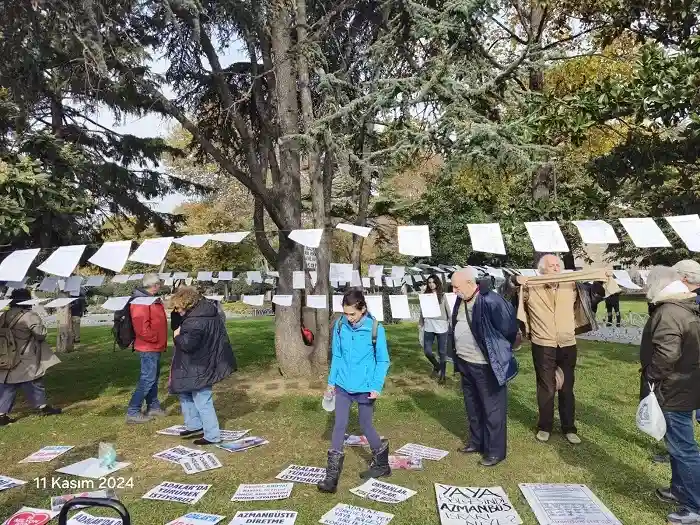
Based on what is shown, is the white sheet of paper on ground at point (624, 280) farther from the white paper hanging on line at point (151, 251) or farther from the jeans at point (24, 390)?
the jeans at point (24, 390)

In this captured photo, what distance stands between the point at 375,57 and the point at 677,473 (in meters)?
6.99

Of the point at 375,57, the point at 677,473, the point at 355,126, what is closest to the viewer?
the point at 677,473

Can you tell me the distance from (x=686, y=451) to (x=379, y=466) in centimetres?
226

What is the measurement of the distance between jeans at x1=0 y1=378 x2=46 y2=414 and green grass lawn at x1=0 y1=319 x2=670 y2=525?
0.24m

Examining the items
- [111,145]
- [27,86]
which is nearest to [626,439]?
[27,86]

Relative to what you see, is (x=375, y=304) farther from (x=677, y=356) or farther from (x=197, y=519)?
(x=677, y=356)

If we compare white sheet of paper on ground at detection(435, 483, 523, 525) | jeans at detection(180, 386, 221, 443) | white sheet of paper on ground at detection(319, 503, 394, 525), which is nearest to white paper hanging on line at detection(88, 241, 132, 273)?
jeans at detection(180, 386, 221, 443)

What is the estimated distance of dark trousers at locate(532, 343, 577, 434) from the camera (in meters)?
5.23

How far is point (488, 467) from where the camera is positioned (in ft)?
15.4

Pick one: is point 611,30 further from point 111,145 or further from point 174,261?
point 174,261

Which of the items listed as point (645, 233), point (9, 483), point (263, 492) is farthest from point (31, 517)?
point (645, 233)

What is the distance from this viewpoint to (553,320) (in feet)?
17.1

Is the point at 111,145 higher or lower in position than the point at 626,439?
higher

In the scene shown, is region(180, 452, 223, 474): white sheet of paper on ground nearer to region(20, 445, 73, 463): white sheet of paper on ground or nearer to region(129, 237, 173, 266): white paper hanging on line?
region(20, 445, 73, 463): white sheet of paper on ground
